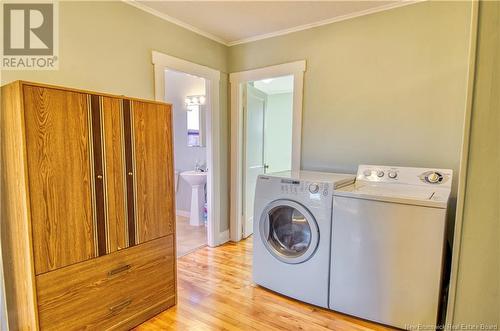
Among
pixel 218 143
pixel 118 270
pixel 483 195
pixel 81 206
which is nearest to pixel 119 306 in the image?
pixel 118 270

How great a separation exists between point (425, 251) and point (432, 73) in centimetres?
142

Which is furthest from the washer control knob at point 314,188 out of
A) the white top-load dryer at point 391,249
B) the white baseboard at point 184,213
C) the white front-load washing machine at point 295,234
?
the white baseboard at point 184,213

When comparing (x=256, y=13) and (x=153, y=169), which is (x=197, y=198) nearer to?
(x=153, y=169)

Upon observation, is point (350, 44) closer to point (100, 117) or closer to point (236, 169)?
point (236, 169)

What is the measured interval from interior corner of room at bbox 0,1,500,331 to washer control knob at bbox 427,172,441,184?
21 centimetres

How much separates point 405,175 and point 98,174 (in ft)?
7.21

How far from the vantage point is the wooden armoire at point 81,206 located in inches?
53.9

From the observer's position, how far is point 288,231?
2.30m

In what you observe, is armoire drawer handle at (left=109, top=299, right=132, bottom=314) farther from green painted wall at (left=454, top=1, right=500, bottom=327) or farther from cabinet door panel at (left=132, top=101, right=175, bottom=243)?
green painted wall at (left=454, top=1, right=500, bottom=327)

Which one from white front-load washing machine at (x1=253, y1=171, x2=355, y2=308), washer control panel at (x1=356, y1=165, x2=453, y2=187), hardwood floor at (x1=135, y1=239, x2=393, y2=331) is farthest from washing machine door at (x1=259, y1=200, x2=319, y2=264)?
washer control panel at (x1=356, y1=165, x2=453, y2=187)

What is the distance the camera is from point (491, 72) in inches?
38.5

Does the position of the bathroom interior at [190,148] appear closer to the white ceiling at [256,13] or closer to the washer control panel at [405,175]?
the white ceiling at [256,13]

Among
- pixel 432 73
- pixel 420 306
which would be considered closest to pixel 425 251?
pixel 420 306

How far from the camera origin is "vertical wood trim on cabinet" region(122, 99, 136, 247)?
68.1 inches
